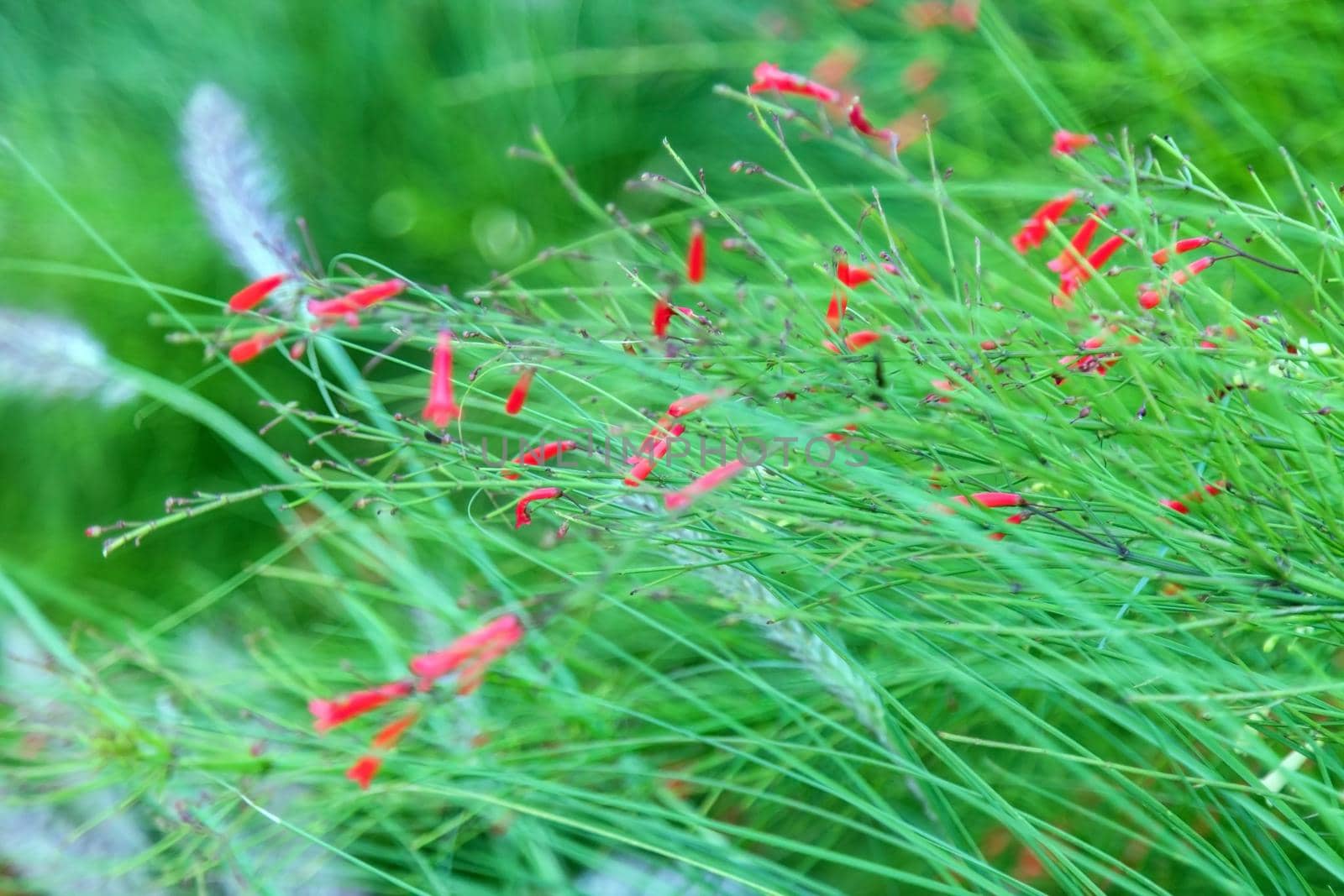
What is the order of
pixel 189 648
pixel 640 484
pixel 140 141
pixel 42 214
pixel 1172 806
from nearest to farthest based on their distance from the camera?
pixel 640 484
pixel 1172 806
pixel 189 648
pixel 42 214
pixel 140 141

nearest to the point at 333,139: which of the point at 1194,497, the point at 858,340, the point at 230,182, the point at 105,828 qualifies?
the point at 230,182

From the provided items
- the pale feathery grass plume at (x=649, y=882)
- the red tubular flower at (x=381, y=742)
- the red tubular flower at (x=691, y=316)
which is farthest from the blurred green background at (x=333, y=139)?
the red tubular flower at (x=381, y=742)

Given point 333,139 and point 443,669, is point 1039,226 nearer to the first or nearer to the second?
point 443,669

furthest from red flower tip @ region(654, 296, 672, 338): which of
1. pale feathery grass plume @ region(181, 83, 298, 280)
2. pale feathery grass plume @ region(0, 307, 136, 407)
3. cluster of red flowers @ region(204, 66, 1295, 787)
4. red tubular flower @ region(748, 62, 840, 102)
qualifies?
pale feathery grass plume @ region(0, 307, 136, 407)

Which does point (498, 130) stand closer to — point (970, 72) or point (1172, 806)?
point (970, 72)

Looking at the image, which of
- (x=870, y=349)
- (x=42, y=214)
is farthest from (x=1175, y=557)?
(x=42, y=214)

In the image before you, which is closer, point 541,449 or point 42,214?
point 541,449
